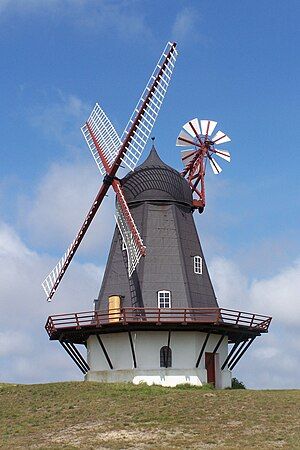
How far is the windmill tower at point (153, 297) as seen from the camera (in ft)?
118

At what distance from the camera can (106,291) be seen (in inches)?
1507

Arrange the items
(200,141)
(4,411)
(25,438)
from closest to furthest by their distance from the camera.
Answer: (25,438) < (4,411) < (200,141)

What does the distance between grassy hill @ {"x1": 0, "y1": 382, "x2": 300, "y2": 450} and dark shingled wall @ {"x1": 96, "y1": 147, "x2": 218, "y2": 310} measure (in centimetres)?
514

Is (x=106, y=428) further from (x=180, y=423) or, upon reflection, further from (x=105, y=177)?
(x=105, y=177)

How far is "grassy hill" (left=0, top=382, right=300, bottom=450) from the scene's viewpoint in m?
24.3

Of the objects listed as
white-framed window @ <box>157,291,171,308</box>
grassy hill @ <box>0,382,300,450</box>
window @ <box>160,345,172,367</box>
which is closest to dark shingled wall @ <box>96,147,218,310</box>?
white-framed window @ <box>157,291,171,308</box>

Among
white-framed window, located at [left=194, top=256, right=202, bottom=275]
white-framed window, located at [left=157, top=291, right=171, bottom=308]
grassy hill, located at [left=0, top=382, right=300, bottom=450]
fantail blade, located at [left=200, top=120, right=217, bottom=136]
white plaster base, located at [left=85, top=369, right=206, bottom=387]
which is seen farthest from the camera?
fantail blade, located at [left=200, top=120, right=217, bottom=136]

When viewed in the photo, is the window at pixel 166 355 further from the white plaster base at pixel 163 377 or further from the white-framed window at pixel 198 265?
the white-framed window at pixel 198 265

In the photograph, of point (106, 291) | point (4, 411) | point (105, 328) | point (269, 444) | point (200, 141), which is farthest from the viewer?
point (200, 141)

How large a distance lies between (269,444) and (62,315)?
15229mm

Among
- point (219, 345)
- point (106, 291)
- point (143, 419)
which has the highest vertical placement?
point (106, 291)

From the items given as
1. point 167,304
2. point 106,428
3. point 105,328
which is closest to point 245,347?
point 167,304

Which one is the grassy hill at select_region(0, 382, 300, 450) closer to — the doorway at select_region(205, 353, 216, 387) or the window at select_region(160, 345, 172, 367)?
the window at select_region(160, 345, 172, 367)

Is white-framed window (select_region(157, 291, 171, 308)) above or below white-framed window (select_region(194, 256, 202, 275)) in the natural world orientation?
below
